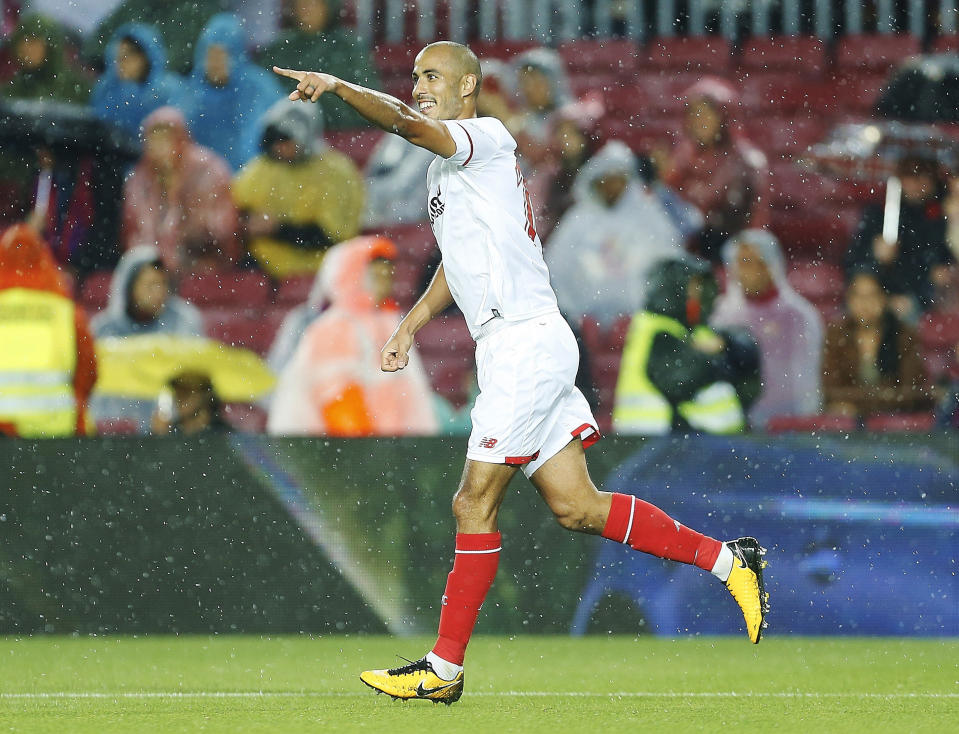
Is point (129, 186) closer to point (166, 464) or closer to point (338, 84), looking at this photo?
point (166, 464)

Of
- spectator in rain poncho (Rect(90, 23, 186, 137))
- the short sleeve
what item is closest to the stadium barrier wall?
the short sleeve

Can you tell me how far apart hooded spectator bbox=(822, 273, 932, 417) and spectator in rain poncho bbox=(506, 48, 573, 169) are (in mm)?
2031

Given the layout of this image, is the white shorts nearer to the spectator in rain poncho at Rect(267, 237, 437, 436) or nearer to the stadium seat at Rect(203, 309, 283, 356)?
the spectator in rain poncho at Rect(267, 237, 437, 436)

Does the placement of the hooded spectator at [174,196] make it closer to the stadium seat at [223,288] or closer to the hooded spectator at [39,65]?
the stadium seat at [223,288]

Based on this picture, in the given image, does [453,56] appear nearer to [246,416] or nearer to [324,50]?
[246,416]

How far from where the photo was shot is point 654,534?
4.65 m

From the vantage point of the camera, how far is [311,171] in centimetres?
909

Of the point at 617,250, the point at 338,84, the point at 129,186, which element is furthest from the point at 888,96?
the point at 338,84

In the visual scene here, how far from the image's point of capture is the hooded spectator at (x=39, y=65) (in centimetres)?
973

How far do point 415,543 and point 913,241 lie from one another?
12.5 feet

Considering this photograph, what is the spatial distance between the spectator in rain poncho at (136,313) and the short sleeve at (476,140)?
3.84 m

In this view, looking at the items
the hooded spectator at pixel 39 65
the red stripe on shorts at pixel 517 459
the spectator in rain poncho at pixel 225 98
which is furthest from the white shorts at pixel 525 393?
the hooded spectator at pixel 39 65

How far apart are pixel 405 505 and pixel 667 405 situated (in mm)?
1313

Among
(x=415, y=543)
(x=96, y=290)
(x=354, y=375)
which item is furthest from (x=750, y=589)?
(x=96, y=290)
